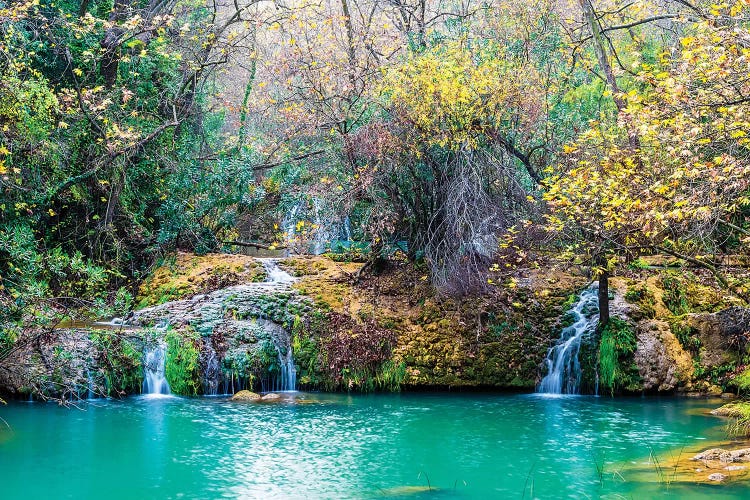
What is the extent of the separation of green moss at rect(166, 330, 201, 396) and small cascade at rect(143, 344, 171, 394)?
95 millimetres

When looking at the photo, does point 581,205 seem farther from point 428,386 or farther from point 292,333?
point 292,333

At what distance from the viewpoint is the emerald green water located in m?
7.97

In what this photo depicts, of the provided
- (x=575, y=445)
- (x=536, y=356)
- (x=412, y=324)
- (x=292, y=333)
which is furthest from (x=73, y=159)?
(x=575, y=445)

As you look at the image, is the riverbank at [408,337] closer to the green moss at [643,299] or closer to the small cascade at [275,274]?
the green moss at [643,299]

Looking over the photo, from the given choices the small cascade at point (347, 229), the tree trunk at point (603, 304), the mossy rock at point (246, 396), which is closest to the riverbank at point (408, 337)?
the tree trunk at point (603, 304)

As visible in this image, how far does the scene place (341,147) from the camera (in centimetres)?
1552

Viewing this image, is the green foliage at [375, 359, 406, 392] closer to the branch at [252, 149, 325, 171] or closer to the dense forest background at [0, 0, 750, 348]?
the dense forest background at [0, 0, 750, 348]

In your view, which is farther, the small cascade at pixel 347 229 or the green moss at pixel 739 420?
the small cascade at pixel 347 229

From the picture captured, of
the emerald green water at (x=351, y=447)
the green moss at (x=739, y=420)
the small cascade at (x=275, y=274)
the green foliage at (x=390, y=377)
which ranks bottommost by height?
the emerald green water at (x=351, y=447)

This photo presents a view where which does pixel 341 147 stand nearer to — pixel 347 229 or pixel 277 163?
pixel 347 229

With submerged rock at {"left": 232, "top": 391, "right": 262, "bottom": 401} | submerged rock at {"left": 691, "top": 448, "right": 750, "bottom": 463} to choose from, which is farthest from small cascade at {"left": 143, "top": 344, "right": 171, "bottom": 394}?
submerged rock at {"left": 691, "top": 448, "right": 750, "bottom": 463}

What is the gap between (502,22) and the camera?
17.3 metres

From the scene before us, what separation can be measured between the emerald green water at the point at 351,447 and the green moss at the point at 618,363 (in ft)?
1.48

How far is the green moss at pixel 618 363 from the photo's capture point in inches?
512
